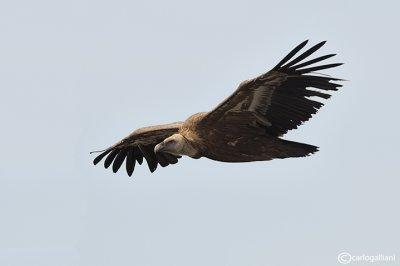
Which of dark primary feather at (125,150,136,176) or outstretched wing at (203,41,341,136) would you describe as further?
dark primary feather at (125,150,136,176)

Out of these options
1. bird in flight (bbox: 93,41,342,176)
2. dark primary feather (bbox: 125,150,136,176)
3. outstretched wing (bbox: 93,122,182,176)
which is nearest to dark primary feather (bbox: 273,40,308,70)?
bird in flight (bbox: 93,41,342,176)

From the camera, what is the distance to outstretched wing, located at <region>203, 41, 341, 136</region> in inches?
611

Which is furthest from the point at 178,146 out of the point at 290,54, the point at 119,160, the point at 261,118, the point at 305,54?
the point at 119,160

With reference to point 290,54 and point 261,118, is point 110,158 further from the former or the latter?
point 290,54

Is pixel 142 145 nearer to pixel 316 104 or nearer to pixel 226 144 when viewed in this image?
pixel 226 144

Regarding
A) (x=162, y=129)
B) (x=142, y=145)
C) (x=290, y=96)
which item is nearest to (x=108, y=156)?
(x=142, y=145)

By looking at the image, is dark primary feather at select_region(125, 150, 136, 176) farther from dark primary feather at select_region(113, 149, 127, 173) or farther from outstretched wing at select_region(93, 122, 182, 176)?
dark primary feather at select_region(113, 149, 127, 173)

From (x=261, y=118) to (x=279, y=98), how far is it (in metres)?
0.54

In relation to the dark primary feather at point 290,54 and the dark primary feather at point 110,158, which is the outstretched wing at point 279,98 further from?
the dark primary feather at point 110,158

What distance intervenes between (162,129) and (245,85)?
146 inches

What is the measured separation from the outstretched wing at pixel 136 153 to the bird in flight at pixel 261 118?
225cm

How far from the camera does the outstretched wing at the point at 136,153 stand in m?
20.0

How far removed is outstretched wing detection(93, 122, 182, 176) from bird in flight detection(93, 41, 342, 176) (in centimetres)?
225

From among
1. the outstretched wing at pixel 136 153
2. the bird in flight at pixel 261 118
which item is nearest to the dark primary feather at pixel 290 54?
the bird in flight at pixel 261 118
